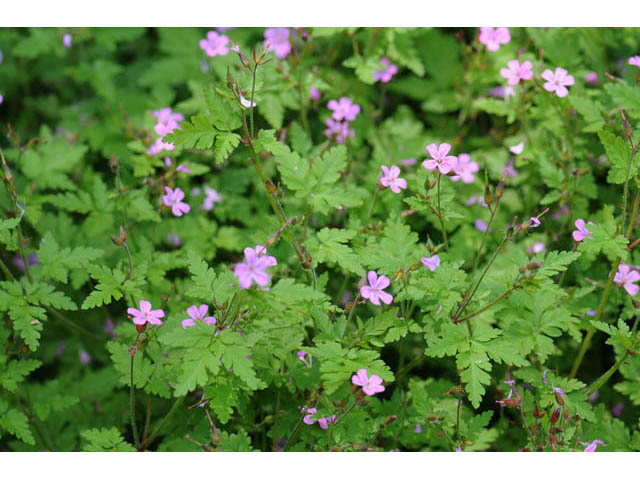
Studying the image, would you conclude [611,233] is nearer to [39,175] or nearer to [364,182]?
[364,182]

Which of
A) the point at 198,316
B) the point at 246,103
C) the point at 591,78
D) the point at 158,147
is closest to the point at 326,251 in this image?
the point at 198,316

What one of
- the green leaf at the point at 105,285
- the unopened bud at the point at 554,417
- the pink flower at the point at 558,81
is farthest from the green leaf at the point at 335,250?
the pink flower at the point at 558,81

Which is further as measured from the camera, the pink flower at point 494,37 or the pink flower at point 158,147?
the pink flower at point 494,37

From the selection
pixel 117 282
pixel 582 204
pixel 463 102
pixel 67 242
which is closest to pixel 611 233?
pixel 582 204

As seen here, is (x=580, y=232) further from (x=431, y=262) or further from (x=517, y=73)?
(x=517, y=73)

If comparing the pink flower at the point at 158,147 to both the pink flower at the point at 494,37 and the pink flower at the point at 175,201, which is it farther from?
the pink flower at the point at 494,37
